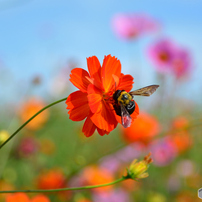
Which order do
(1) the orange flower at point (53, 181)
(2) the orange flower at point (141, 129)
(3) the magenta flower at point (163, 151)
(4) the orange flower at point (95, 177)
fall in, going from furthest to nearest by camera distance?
(3) the magenta flower at point (163, 151) → (2) the orange flower at point (141, 129) → (4) the orange flower at point (95, 177) → (1) the orange flower at point (53, 181)

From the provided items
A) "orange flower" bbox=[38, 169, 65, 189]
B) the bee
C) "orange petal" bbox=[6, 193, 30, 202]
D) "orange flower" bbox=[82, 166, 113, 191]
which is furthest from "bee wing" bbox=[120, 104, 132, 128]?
"orange flower" bbox=[82, 166, 113, 191]

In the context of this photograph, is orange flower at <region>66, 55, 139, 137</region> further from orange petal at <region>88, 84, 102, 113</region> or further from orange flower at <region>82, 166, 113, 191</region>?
orange flower at <region>82, 166, 113, 191</region>

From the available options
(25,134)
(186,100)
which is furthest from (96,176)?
(186,100)

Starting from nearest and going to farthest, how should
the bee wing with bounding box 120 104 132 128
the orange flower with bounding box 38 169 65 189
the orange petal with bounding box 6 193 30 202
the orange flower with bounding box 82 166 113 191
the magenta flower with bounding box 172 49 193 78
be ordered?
the bee wing with bounding box 120 104 132 128
the orange petal with bounding box 6 193 30 202
the orange flower with bounding box 38 169 65 189
the orange flower with bounding box 82 166 113 191
the magenta flower with bounding box 172 49 193 78

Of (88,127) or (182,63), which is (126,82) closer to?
(88,127)

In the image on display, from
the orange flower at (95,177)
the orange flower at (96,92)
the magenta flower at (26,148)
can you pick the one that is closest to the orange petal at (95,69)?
the orange flower at (96,92)

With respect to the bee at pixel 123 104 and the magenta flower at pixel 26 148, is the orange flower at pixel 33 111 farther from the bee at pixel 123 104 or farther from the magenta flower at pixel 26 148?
the bee at pixel 123 104
